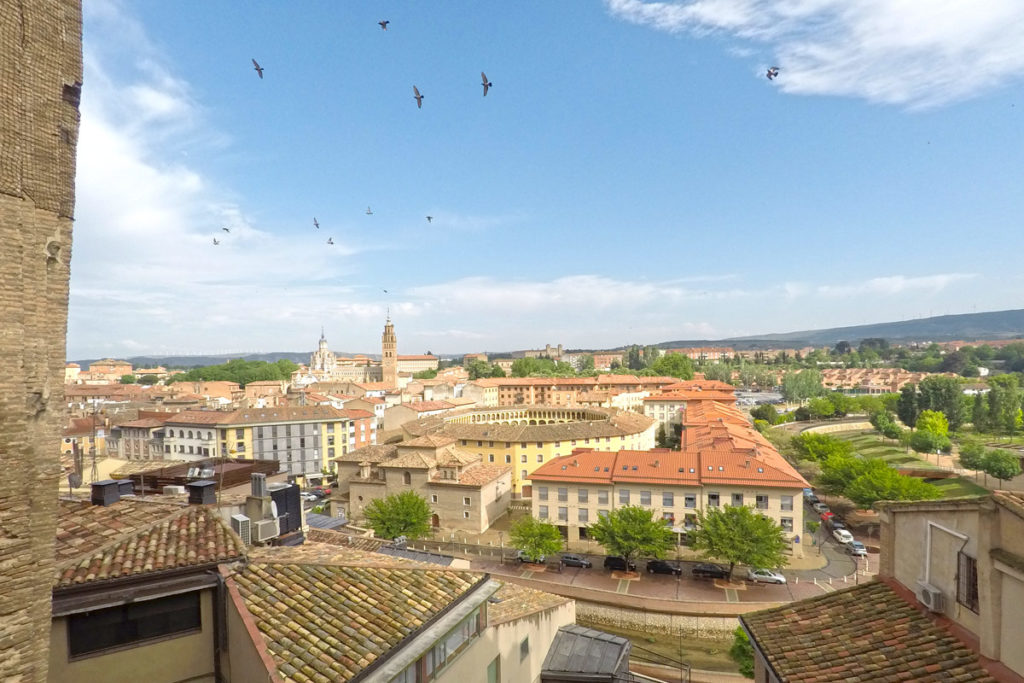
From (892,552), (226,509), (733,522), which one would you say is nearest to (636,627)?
(733,522)

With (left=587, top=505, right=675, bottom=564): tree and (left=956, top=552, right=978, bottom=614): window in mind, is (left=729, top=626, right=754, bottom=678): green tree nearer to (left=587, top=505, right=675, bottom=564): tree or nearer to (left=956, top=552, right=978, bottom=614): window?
(left=587, top=505, right=675, bottom=564): tree

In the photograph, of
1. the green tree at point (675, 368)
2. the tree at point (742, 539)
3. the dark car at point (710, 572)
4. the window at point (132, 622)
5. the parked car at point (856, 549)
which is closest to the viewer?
the window at point (132, 622)

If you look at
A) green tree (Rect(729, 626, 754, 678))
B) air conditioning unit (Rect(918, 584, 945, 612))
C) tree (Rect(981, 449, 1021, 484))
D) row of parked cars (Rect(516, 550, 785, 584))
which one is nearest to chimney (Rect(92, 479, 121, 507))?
air conditioning unit (Rect(918, 584, 945, 612))

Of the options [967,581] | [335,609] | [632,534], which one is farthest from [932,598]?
[632,534]

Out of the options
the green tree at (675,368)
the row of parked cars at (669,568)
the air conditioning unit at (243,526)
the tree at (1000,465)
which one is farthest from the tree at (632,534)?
the green tree at (675,368)

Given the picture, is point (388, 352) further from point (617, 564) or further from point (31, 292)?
point (31, 292)

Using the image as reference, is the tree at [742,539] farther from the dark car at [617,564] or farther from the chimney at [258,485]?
the chimney at [258,485]

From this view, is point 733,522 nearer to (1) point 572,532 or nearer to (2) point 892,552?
(1) point 572,532
